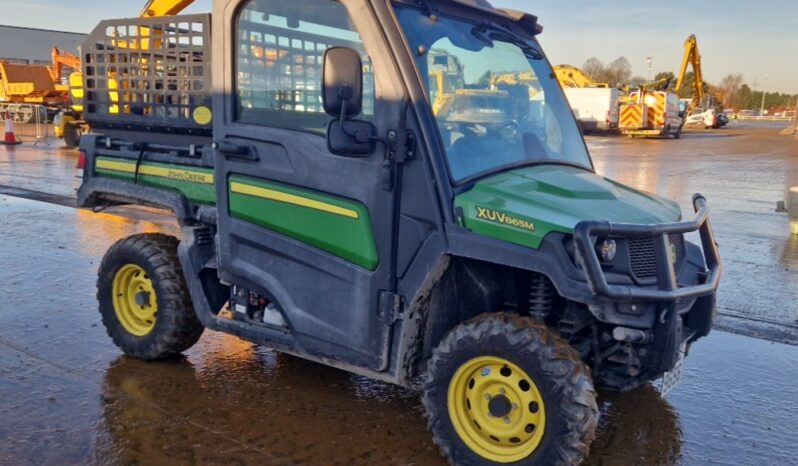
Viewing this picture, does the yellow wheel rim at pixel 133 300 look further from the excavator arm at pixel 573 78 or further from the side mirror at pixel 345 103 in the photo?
the excavator arm at pixel 573 78

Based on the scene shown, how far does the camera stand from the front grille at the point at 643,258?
10.4ft

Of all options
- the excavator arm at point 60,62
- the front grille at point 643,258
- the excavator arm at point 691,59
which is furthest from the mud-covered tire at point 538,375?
the excavator arm at point 691,59

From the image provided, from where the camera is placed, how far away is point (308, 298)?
3.80 m

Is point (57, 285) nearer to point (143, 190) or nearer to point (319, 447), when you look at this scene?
point (143, 190)

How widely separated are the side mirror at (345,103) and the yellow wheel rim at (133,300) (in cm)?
200

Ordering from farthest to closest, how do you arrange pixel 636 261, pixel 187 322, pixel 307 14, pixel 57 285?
pixel 57 285
pixel 187 322
pixel 307 14
pixel 636 261

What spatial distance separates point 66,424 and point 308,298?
142 cm

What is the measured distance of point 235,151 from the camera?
394 cm

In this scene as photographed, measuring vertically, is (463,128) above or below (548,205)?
above

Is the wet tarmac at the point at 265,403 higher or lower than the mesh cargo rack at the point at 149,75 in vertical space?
lower

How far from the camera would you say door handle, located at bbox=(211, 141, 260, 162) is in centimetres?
391

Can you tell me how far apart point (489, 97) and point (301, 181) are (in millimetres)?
1062

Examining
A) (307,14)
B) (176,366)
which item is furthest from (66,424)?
(307,14)

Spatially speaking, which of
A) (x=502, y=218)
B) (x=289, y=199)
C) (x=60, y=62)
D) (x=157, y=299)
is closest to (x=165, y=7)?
(x=157, y=299)
